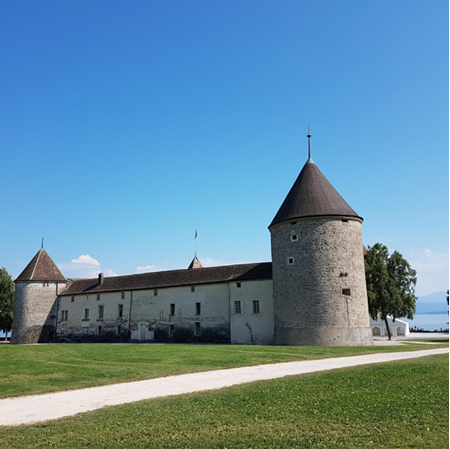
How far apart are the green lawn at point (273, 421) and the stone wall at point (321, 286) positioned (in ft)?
53.2

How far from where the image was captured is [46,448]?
640 centimetres

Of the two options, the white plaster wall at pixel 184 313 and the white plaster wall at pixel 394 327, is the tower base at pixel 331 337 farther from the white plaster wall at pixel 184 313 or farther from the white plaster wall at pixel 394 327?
the white plaster wall at pixel 394 327

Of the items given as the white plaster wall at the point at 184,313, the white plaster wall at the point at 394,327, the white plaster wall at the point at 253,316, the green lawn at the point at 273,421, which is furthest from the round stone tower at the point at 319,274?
the white plaster wall at the point at 394,327

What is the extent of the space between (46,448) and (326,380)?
7.64 m

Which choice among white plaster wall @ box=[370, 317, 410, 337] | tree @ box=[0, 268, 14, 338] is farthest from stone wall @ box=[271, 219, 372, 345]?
tree @ box=[0, 268, 14, 338]

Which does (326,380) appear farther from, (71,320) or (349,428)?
(71,320)

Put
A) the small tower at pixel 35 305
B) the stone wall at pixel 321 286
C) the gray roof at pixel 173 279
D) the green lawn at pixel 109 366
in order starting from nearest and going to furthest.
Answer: the green lawn at pixel 109 366 < the stone wall at pixel 321 286 < the gray roof at pixel 173 279 < the small tower at pixel 35 305

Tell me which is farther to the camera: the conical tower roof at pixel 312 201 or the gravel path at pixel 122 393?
the conical tower roof at pixel 312 201

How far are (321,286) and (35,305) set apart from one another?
106 ft

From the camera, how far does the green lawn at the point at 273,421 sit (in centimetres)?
628

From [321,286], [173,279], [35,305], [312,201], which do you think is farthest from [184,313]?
[35,305]

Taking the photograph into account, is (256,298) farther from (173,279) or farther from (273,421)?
(273,421)

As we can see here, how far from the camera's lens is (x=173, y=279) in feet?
124

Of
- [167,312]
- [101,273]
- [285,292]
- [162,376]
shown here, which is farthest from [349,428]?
[101,273]
